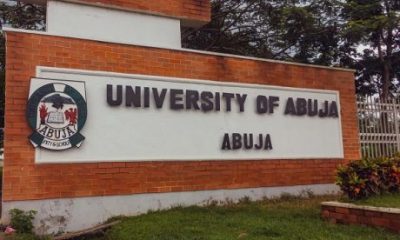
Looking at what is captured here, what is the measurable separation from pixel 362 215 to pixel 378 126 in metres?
4.65

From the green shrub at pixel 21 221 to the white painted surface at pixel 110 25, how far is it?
110 inches

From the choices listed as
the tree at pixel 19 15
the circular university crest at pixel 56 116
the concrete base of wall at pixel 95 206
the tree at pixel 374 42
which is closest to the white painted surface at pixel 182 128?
the circular university crest at pixel 56 116

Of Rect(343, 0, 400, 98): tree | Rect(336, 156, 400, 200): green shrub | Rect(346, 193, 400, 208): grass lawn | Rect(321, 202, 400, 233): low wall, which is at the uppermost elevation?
Answer: Rect(343, 0, 400, 98): tree

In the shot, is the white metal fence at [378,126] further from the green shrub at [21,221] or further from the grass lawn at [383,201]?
the green shrub at [21,221]

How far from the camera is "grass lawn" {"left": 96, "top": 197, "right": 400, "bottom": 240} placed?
5.95m

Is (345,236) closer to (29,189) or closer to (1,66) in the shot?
(29,189)

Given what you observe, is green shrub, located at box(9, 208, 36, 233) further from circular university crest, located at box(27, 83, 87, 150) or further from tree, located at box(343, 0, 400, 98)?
tree, located at box(343, 0, 400, 98)

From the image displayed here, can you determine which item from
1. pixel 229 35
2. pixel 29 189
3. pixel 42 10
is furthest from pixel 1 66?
pixel 29 189

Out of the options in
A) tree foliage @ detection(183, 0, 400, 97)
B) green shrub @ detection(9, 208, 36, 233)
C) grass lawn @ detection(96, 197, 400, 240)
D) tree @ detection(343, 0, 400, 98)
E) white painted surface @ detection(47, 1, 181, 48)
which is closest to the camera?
grass lawn @ detection(96, 197, 400, 240)

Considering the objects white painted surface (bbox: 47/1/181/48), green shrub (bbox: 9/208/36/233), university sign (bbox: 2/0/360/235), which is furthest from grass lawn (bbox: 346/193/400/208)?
green shrub (bbox: 9/208/36/233)

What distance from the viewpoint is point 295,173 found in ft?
30.2

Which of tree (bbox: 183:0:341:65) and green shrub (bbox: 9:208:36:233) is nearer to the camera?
green shrub (bbox: 9:208:36:233)

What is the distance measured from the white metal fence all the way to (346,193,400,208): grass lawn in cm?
342

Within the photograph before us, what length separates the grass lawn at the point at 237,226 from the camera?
19.5ft
